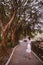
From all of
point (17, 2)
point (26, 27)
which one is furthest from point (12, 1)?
point (26, 27)

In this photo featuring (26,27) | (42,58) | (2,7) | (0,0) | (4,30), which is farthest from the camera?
(26,27)

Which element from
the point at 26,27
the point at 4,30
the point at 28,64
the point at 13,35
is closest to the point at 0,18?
the point at 4,30

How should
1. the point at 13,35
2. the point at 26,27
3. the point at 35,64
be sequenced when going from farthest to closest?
the point at 26,27 → the point at 13,35 → the point at 35,64

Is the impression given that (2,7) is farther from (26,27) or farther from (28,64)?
(26,27)

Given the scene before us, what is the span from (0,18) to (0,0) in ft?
25.0

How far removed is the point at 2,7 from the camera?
27.5 m

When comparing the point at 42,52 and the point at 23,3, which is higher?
the point at 23,3

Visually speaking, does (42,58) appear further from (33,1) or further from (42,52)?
(33,1)

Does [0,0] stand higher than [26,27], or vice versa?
[0,0]

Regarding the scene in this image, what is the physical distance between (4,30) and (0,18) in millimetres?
3492

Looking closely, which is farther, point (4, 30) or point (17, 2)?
point (4, 30)

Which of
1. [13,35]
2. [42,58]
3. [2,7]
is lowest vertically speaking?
[13,35]

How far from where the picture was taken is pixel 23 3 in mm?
28406

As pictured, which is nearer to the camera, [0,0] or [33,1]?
[0,0]
